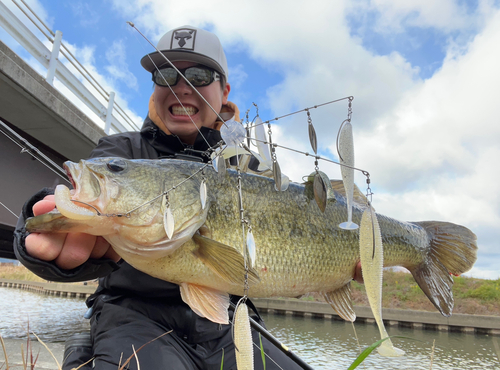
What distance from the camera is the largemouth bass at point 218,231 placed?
4.79 ft

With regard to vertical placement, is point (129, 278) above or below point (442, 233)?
below

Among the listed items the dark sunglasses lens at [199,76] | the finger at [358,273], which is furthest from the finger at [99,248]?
the finger at [358,273]

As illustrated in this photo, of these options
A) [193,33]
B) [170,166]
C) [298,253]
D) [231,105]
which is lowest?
[298,253]

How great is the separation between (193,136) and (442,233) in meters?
1.94

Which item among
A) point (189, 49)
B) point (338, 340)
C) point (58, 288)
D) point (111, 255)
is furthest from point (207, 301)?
point (58, 288)

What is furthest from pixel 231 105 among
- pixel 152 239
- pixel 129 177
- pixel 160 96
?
pixel 152 239

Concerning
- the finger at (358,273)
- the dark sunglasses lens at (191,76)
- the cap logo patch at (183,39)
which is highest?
the cap logo patch at (183,39)

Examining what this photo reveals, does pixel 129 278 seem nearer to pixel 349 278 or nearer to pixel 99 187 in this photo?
pixel 99 187

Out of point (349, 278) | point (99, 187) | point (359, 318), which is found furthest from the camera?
point (359, 318)

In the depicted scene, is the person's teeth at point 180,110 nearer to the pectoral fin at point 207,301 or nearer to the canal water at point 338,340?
the pectoral fin at point 207,301

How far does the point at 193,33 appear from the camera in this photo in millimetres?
2561

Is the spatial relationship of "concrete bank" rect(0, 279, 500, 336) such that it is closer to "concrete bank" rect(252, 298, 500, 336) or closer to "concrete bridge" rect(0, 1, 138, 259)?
"concrete bank" rect(252, 298, 500, 336)

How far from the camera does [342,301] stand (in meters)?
2.04

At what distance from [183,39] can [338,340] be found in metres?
11.8
